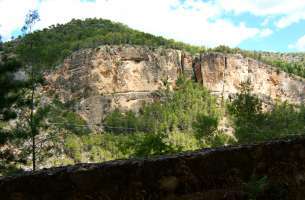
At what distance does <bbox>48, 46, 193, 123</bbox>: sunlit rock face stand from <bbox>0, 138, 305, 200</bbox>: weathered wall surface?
154 m

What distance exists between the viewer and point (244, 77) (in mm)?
188625

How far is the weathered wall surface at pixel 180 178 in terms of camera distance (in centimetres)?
423

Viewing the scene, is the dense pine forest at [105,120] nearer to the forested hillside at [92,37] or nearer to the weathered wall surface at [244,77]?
the forested hillside at [92,37]

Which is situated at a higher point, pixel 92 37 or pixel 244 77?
pixel 92 37

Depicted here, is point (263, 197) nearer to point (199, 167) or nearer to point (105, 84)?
point (199, 167)

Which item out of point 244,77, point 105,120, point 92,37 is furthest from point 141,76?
point 244,77

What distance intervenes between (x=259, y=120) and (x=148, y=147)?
994 inches

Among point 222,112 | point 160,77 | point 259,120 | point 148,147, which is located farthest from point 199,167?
point 160,77

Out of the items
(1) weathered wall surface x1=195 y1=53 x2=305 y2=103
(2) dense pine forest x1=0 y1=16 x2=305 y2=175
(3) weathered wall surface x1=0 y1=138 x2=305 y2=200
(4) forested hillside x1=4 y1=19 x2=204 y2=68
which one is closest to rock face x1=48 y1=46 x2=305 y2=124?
(1) weathered wall surface x1=195 y1=53 x2=305 y2=103

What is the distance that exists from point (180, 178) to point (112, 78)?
172283mm

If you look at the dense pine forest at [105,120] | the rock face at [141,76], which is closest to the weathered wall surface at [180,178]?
the dense pine forest at [105,120]

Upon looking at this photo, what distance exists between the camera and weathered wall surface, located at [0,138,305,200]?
4.23 meters

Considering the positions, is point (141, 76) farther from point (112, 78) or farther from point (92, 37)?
point (92, 37)

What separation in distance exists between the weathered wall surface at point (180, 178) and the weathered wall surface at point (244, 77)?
180m
